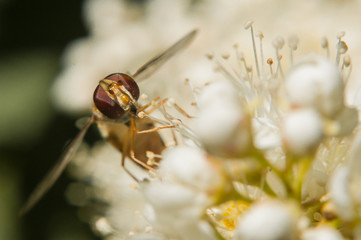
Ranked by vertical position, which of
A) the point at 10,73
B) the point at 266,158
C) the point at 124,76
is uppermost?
the point at 10,73

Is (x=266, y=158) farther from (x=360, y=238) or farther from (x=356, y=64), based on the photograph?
(x=356, y=64)

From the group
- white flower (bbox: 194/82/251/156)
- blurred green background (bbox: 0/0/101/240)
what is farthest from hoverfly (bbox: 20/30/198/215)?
blurred green background (bbox: 0/0/101/240)

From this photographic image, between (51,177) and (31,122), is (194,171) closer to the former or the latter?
(51,177)

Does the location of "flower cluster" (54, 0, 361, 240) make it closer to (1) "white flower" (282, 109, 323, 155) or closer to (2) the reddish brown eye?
(1) "white flower" (282, 109, 323, 155)

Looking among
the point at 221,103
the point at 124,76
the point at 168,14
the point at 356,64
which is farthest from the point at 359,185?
the point at 168,14

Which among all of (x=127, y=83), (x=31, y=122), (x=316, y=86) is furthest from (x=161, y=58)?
(x=31, y=122)

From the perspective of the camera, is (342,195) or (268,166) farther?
(268,166)
